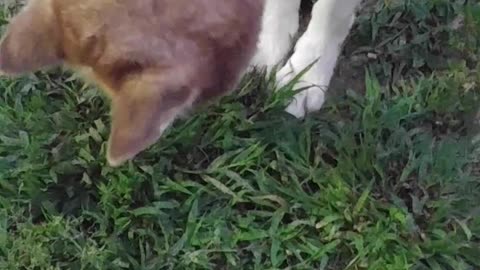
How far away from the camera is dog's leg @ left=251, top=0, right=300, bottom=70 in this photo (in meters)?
2.67

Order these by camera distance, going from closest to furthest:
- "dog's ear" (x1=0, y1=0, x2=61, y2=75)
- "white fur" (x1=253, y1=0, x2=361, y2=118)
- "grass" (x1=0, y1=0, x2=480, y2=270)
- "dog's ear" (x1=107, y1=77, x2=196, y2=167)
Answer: "dog's ear" (x1=107, y1=77, x2=196, y2=167) < "dog's ear" (x1=0, y1=0, x2=61, y2=75) < "grass" (x1=0, y1=0, x2=480, y2=270) < "white fur" (x1=253, y1=0, x2=361, y2=118)

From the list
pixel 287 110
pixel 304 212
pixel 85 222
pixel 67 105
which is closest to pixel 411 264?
pixel 304 212

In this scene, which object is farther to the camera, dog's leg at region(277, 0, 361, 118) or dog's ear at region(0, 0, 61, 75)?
dog's leg at region(277, 0, 361, 118)

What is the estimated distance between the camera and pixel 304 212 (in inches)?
96.7

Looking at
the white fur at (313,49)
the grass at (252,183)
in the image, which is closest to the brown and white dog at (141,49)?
the grass at (252,183)

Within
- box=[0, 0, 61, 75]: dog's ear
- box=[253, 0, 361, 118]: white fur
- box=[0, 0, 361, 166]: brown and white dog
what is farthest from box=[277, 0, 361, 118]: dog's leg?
box=[0, 0, 61, 75]: dog's ear

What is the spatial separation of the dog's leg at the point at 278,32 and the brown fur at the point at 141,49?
0.86m

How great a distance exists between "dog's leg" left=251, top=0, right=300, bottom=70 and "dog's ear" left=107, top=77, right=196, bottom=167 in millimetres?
1048

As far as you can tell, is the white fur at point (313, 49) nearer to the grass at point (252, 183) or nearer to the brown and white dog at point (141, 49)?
the grass at point (252, 183)

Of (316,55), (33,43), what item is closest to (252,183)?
(316,55)

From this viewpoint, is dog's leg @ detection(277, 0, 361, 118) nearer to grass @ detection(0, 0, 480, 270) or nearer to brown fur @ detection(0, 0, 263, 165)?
grass @ detection(0, 0, 480, 270)

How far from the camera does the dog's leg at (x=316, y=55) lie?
2.61m

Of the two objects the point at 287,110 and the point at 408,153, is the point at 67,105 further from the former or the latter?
the point at 408,153

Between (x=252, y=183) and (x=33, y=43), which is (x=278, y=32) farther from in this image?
(x=33, y=43)
